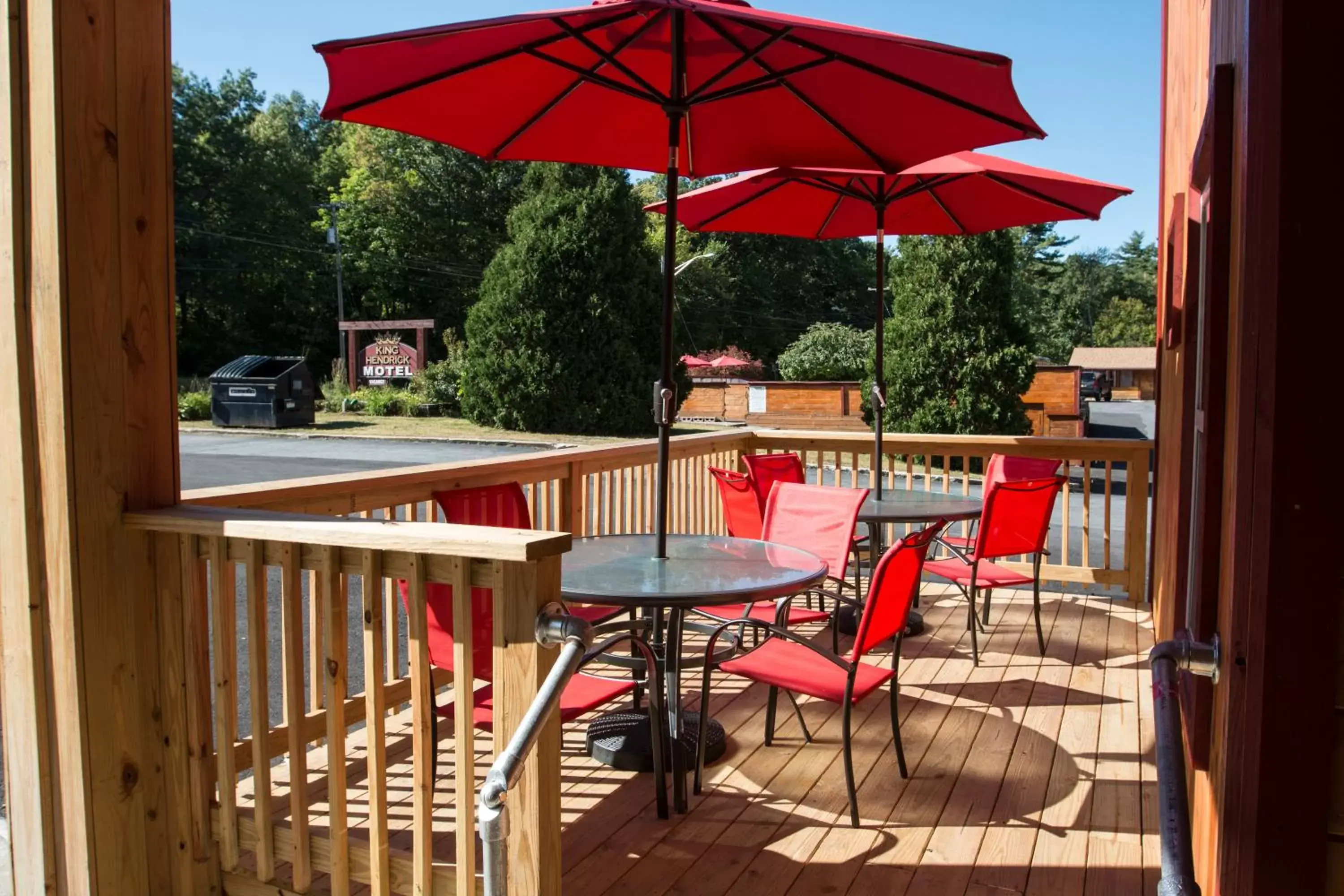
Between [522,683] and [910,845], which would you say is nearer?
[522,683]

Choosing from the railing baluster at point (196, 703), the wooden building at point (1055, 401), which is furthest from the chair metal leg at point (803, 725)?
the wooden building at point (1055, 401)

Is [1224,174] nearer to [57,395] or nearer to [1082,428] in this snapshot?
[57,395]

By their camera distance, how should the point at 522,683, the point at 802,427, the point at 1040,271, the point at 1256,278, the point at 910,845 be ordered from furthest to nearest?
1. the point at 1040,271
2. the point at 802,427
3. the point at 910,845
4. the point at 522,683
5. the point at 1256,278

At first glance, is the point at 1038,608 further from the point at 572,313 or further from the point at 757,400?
the point at 757,400

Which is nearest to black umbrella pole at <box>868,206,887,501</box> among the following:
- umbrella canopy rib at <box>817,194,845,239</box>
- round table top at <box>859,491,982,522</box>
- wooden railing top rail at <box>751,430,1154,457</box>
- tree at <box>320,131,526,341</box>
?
round table top at <box>859,491,982,522</box>

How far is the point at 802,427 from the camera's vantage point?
2053cm

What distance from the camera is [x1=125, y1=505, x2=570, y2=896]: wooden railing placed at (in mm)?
2006

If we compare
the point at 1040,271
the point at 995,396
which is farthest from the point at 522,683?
the point at 1040,271

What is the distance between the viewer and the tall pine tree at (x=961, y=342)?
13625mm

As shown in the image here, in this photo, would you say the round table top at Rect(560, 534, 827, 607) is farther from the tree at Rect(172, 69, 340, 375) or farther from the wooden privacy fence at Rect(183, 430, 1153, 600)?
the tree at Rect(172, 69, 340, 375)

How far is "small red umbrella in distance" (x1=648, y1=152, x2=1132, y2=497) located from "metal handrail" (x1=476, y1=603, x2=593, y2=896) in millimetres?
3252

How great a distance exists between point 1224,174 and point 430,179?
135 feet

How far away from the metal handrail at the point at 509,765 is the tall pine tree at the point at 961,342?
1241cm

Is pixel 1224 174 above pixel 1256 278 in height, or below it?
above
